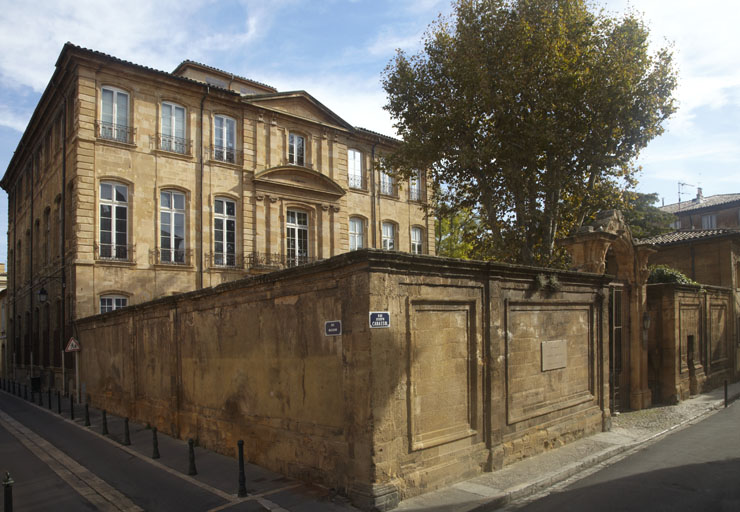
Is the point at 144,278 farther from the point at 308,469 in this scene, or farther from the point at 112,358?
the point at 308,469

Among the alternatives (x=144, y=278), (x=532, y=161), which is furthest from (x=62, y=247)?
(x=532, y=161)

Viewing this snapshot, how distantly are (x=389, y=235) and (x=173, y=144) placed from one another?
1388 centimetres

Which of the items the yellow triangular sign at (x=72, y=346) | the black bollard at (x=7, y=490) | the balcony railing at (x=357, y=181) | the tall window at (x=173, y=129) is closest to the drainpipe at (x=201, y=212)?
the tall window at (x=173, y=129)

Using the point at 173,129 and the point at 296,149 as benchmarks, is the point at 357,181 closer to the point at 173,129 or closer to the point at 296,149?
the point at 296,149

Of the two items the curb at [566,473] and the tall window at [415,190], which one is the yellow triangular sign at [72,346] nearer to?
the curb at [566,473]

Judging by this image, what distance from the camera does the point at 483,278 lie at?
31.0 ft

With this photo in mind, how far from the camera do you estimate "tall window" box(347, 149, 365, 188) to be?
1256 inches

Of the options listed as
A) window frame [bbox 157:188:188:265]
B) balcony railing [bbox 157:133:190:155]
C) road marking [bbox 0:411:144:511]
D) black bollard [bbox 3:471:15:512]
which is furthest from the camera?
balcony railing [bbox 157:133:190:155]

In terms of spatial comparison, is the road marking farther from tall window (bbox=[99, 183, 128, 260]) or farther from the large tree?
the large tree

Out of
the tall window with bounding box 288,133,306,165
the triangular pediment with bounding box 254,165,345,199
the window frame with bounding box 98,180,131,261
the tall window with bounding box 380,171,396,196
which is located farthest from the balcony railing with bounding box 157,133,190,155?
the tall window with bounding box 380,171,396,196

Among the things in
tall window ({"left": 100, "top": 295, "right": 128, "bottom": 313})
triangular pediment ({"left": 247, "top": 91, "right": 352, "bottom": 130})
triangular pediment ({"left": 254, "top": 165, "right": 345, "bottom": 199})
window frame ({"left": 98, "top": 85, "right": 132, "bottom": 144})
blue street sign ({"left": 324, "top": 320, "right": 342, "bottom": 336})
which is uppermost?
triangular pediment ({"left": 247, "top": 91, "right": 352, "bottom": 130})

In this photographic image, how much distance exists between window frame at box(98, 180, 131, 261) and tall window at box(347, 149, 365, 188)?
1258 centimetres

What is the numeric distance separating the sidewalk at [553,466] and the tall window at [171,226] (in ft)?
61.9

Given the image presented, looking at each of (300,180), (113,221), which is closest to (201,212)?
(113,221)
